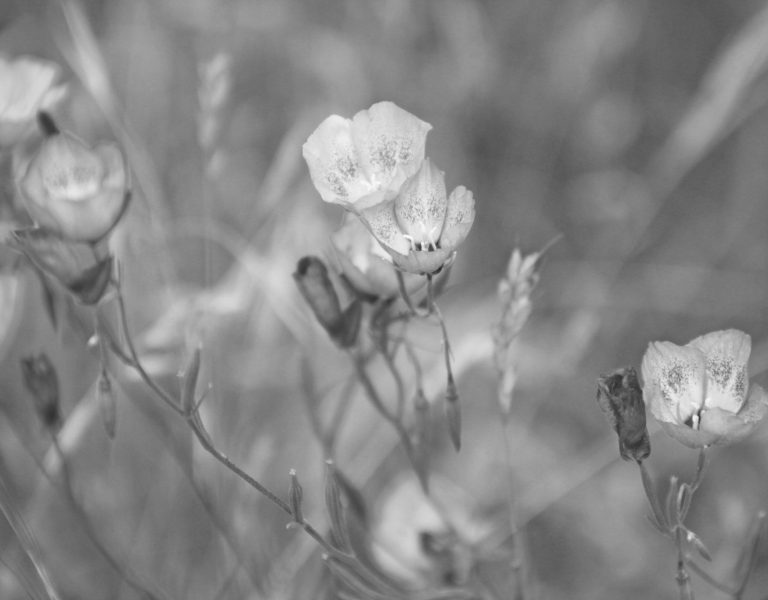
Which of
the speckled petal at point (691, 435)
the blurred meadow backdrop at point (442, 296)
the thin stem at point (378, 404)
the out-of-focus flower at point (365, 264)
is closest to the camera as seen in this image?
the speckled petal at point (691, 435)

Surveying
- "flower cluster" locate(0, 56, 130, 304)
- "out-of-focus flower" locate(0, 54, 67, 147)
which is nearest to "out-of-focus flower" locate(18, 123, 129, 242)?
"flower cluster" locate(0, 56, 130, 304)

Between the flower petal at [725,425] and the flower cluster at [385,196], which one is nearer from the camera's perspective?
the flower petal at [725,425]

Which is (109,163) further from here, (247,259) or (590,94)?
(590,94)

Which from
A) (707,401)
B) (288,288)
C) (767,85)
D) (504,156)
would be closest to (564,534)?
(288,288)

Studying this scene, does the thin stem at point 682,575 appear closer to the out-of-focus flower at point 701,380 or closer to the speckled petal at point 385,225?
the out-of-focus flower at point 701,380

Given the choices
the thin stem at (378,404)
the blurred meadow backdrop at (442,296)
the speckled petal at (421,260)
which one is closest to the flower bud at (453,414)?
the thin stem at (378,404)

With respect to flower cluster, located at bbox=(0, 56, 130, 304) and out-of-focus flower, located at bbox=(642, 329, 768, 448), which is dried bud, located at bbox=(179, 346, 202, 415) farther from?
out-of-focus flower, located at bbox=(642, 329, 768, 448)
